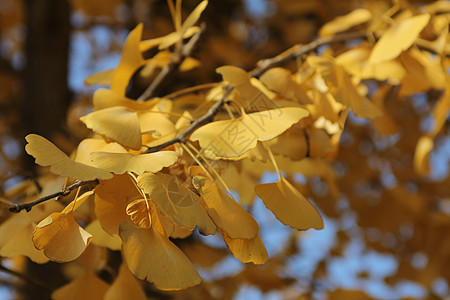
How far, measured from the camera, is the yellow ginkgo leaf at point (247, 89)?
1.68 feet

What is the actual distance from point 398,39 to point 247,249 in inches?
15.3

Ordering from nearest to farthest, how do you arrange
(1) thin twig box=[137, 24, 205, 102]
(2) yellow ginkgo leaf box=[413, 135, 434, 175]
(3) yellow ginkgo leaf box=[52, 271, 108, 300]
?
(3) yellow ginkgo leaf box=[52, 271, 108, 300]
(1) thin twig box=[137, 24, 205, 102]
(2) yellow ginkgo leaf box=[413, 135, 434, 175]

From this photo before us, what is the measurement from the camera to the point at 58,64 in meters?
1.46

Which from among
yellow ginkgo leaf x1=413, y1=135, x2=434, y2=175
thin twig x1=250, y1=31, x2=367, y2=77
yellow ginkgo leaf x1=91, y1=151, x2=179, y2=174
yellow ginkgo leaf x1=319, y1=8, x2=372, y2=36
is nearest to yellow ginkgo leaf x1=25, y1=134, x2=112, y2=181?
yellow ginkgo leaf x1=91, y1=151, x2=179, y2=174

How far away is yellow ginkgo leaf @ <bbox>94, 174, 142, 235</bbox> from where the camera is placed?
420 millimetres

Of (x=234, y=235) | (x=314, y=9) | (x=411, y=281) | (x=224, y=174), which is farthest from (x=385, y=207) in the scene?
(x=234, y=235)

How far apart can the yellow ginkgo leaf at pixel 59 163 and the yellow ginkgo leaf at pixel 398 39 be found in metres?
0.43

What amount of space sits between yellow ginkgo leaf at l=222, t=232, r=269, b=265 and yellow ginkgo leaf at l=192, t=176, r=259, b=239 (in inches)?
0.5

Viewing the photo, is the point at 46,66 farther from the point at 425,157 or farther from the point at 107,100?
the point at 425,157

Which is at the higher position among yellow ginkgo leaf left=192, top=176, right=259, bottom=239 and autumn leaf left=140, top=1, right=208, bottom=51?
autumn leaf left=140, top=1, right=208, bottom=51

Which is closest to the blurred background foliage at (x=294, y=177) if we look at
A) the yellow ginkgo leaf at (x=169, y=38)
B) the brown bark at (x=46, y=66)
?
the brown bark at (x=46, y=66)

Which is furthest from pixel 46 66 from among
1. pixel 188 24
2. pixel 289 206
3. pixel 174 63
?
pixel 289 206

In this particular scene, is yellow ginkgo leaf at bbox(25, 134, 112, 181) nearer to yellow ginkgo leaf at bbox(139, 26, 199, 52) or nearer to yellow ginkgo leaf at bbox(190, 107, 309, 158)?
yellow ginkgo leaf at bbox(190, 107, 309, 158)

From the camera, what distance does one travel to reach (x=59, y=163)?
1.21ft
